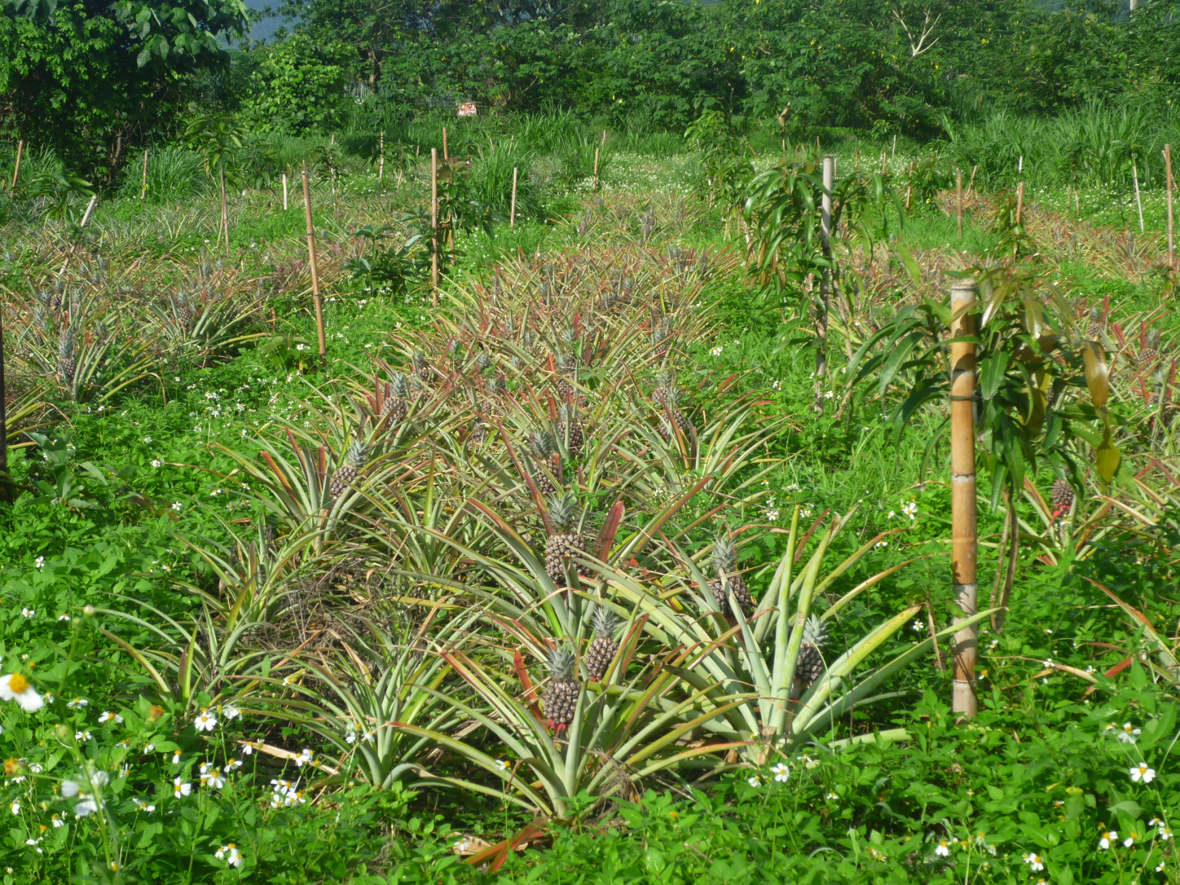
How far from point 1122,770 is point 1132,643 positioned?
489 millimetres

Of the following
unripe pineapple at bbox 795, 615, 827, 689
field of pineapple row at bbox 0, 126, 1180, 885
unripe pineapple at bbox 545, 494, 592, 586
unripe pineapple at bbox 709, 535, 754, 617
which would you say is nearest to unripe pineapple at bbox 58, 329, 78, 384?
field of pineapple row at bbox 0, 126, 1180, 885

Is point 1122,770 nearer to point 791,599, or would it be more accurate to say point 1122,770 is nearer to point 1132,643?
point 1132,643

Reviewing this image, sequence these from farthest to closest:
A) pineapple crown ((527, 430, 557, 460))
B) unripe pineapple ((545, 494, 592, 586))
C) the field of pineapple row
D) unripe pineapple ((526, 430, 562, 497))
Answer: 1. pineapple crown ((527, 430, 557, 460))
2. unripe pineapple ((526, 430, 562, 497))
3. unripe pineapple ((545, 494, 592, 586))
4. the field of pineapple row

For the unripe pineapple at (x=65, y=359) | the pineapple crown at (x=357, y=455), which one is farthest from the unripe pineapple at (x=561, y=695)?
the unripe pineapple at (x=65, y=359)

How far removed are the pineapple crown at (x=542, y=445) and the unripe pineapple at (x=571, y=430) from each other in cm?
5

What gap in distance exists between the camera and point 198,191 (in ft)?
40.1

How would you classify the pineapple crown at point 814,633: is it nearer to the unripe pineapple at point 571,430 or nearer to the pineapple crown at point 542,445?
the pineapple crown at point 542,445

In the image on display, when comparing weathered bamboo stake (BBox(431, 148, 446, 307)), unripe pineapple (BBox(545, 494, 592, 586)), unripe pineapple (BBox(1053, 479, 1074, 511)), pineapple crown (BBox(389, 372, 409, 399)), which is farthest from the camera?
weathered bamboo stake (BBox(431, 148, 446, 307))

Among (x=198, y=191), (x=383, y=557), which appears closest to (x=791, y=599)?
(x=383, y=557)

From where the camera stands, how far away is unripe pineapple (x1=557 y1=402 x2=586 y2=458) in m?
3.36

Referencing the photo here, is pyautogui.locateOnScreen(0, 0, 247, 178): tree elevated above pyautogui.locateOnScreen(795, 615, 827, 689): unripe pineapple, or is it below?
above

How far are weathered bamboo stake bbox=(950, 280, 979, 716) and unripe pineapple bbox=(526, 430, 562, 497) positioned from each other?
1270 mm

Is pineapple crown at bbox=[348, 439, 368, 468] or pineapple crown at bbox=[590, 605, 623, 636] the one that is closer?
pineapple crown at bbox=[590, 605, 623, 636]

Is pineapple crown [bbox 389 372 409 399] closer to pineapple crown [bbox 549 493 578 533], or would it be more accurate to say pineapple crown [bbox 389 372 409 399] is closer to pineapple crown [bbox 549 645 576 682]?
pineapple crown [bbox 549 493 578 533]
